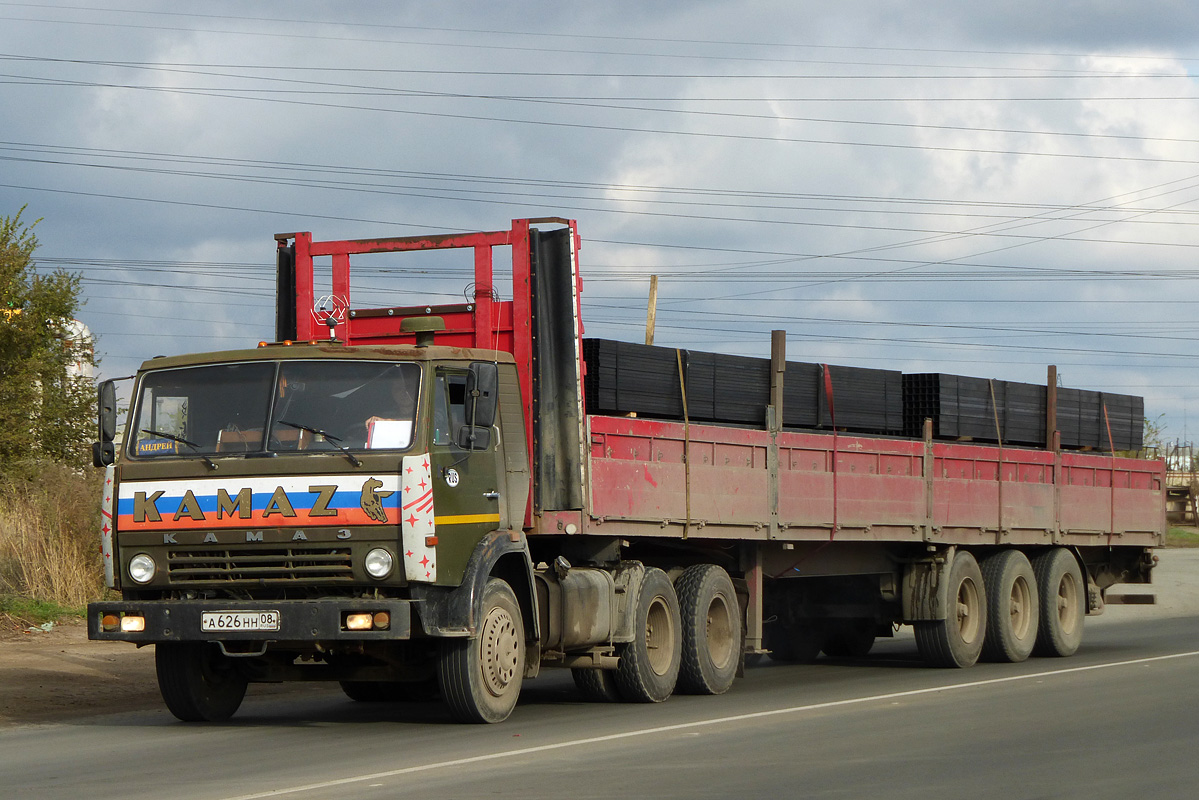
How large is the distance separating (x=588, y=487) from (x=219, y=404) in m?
2.65

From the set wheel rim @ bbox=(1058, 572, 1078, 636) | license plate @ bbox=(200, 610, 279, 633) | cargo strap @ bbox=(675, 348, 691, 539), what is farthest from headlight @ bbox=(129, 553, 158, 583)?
wheel rim @ bbox=(1058, 572, 1078, 636)

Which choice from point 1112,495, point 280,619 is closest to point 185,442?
point 280,619

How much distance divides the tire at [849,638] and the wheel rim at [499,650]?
7140mm

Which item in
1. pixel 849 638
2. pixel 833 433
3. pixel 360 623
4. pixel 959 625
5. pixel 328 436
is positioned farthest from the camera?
pixel 849 638

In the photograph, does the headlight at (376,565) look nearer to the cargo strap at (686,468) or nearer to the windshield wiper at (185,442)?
the windshield wiper at (185,442)

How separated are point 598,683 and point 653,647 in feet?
1.73

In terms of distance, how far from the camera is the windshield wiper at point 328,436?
30.8 ft

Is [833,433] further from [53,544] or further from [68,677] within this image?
[53,544]

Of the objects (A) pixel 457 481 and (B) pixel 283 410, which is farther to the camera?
(A) pixel 457 481

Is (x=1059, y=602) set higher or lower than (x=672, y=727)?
higher

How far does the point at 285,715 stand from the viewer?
11.5m

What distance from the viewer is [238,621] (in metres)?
9.38

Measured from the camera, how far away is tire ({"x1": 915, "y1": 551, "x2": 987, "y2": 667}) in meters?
15.4

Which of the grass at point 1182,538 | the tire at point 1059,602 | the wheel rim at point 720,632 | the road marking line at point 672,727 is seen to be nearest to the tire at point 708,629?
the wheel rim at point 720,632
